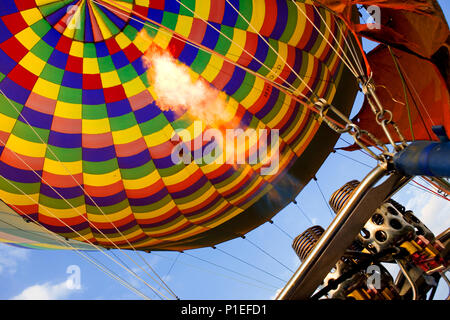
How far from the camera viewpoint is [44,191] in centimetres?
578

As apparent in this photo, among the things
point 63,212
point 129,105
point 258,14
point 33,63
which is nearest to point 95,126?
point 129,105

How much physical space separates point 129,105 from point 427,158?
14.9 ft

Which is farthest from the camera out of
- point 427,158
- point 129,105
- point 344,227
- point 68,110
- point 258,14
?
point 129,105

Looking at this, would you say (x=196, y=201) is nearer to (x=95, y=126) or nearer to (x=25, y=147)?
(x=95, y=126)

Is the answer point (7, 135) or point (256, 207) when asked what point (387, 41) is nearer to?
point (256, 207)

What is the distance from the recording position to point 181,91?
5605mm

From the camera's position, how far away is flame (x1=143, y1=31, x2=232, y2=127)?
5.43 meters

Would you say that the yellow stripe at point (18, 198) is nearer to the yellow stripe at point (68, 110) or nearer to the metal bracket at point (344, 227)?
the yellow stripe at point (68, 110)

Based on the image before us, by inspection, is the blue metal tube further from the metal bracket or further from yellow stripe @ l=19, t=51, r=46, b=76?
yellow stripe @ l=19, t=51, r=46, b=76

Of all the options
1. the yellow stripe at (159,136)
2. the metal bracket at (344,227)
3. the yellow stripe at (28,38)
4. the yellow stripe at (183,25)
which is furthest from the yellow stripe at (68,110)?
the metal bracket at (344,227)

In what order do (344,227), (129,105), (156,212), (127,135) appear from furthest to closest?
(156,212) < (127,135) < (129,105) < (344,227)

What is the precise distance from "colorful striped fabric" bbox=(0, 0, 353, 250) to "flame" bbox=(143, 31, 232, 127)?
0.33 ft

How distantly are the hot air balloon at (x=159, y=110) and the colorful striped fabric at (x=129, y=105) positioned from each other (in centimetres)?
2

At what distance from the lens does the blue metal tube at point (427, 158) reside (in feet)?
5.78
